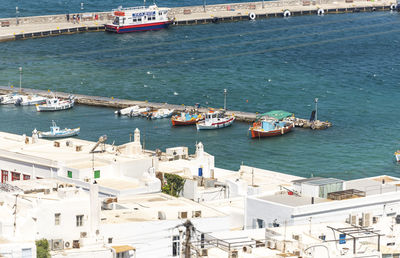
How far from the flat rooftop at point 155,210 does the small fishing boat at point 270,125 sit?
227 feet

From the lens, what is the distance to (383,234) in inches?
2539

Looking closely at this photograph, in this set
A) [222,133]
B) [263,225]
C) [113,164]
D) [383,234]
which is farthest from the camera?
[222,133]

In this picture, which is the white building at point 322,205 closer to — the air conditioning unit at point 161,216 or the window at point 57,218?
the air conditioning unit at point 161,216

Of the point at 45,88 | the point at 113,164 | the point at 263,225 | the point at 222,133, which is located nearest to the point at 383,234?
the point at 263,225

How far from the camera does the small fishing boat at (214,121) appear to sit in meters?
150

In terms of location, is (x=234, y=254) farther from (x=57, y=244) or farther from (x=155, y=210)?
(x=155, y=210)

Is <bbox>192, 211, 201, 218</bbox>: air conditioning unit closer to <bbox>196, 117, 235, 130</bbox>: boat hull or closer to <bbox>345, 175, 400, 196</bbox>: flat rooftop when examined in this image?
<bbox>345, 175, 400, 196</bbox>: flat rooftop

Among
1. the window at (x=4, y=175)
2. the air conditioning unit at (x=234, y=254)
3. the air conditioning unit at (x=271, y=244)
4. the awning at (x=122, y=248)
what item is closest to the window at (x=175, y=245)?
the awning at (x=122, y=248)

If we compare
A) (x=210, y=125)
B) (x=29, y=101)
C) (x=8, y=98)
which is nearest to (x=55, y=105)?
(x=29, y=101)

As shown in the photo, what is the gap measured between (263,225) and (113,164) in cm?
1619

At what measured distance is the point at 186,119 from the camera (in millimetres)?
153750

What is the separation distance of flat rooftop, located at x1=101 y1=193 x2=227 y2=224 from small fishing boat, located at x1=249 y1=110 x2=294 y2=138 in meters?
69.3

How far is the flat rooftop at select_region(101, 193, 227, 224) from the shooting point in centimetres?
6825

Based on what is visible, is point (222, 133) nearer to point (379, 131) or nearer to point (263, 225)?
point (379, 131)
